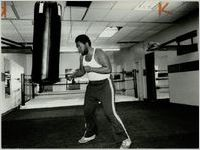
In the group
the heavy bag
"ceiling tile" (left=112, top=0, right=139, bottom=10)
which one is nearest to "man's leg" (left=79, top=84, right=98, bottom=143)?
the heavy bag

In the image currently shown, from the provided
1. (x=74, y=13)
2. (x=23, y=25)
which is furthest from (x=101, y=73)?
(x=23, y=25)

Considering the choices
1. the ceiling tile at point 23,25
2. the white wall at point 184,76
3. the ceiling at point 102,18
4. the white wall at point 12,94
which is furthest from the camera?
the ceiling tile at point 23,25

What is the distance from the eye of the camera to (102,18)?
6176 millimetres

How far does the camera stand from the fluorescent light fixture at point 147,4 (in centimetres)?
504

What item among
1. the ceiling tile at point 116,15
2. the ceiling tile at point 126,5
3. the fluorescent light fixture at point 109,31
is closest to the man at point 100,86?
the ceiling tile at point 126,5

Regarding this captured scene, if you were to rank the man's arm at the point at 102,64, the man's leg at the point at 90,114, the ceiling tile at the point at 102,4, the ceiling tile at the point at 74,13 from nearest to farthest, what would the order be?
the man's arm at the point at 102,64, the man's leg at the point at 90,114, the ceiling tile at the point at 102,4, the ceiling tile at the point at 74,13

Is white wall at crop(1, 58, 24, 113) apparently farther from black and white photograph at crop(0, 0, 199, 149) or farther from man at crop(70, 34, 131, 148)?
man at crop(70, 34, 131, 148)

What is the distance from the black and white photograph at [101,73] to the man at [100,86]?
0.01m

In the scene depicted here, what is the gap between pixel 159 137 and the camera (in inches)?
106

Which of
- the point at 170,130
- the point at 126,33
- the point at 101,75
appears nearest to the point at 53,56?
the point at 101,75

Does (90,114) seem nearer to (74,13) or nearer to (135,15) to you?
(74,13)

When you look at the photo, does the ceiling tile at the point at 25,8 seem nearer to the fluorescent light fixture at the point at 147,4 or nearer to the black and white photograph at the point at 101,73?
the black and white photograph at the point at 101,73

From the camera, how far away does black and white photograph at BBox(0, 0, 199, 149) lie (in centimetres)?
226

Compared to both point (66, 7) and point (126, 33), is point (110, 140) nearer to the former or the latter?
point (66, 7)
